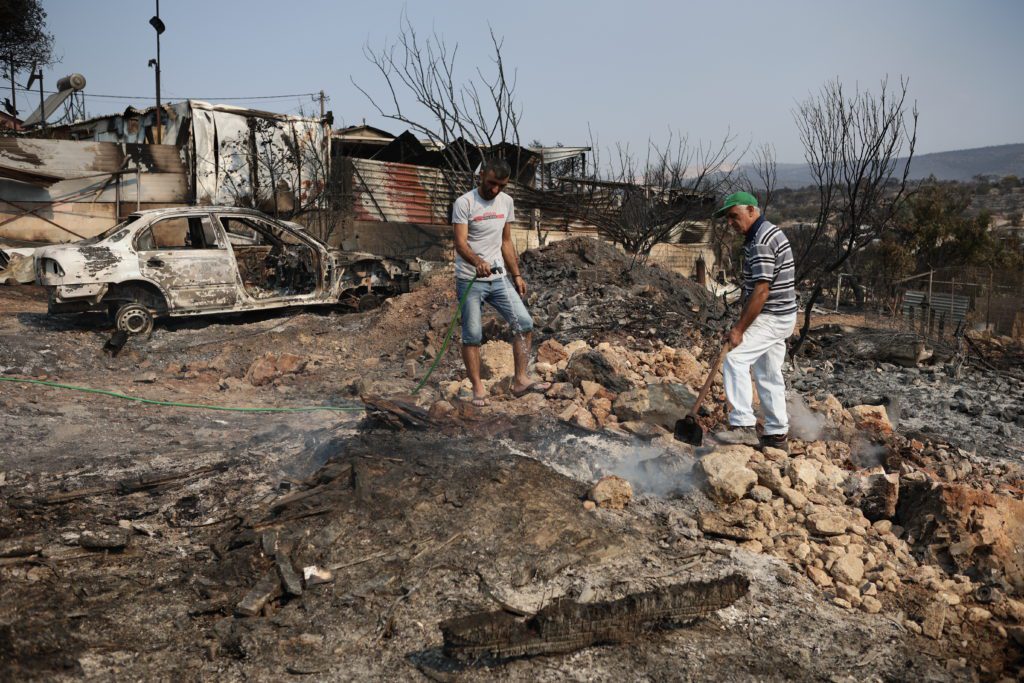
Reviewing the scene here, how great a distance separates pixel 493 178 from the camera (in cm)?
517

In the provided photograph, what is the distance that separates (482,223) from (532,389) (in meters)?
1.40

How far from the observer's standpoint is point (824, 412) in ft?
19.1

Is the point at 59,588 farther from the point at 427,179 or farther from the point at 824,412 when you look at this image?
the point at 427,179

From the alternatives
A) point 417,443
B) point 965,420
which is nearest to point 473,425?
point 417,443

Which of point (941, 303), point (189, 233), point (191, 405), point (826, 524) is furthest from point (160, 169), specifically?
point (941, 303)

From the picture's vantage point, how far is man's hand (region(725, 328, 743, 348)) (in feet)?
14.7

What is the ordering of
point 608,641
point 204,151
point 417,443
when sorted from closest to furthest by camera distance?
point 608,641, point 417,443, point 204,151

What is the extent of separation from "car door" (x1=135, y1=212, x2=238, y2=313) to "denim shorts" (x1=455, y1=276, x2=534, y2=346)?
14.9ft

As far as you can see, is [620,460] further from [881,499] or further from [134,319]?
[134,319]

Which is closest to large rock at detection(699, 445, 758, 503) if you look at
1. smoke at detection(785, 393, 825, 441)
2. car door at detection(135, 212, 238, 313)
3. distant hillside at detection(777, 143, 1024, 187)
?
smoke at detection(785, 393, 825, 441)

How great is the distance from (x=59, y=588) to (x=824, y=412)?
207 inches

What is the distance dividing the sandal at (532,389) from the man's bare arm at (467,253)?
99 cm

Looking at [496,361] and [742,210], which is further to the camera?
[496,361]

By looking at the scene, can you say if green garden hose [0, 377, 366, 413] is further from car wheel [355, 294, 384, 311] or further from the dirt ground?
car wheel [355, 294, 384, 311]
